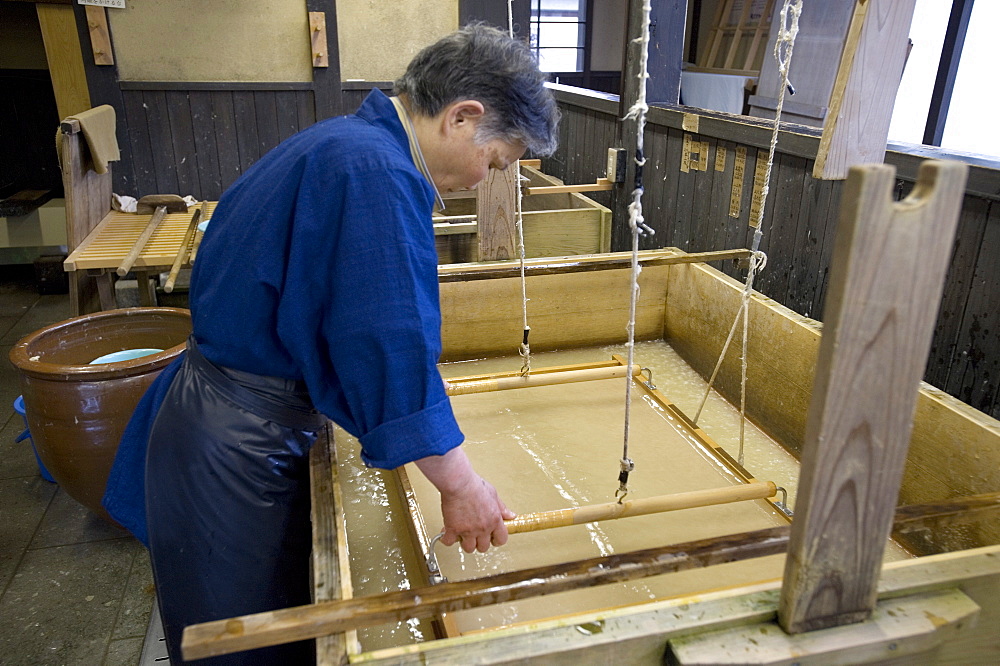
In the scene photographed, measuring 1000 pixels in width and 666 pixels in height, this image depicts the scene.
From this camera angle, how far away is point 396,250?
42.6 inches

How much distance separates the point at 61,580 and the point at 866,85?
10.0ft

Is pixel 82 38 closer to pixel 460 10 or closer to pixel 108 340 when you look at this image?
pixel 460 10

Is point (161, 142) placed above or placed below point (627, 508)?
above

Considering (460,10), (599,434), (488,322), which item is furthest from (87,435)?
(460,10)

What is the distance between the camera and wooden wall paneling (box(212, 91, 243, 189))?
500 centimetres

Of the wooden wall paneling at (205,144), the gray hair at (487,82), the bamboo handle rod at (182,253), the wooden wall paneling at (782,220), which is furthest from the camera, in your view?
the wooden wall paneling at (205,144)

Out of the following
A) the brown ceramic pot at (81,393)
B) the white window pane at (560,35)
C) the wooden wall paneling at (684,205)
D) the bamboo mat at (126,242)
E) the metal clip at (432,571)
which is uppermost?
the white window pane at (560,35)

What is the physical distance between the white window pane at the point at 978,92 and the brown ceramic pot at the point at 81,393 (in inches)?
225

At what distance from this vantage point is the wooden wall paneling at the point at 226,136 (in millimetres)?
4996

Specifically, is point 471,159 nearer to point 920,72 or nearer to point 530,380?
point 530,380

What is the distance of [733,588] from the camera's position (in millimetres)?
963

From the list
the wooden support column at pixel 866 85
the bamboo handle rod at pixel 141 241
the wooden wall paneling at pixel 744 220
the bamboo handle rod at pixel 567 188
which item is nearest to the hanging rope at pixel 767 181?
the wooden support column at pixel 866 85

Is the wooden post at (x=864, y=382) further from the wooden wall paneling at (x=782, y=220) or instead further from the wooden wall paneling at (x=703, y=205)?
the wooden wall paneling at (x=703, y=205)

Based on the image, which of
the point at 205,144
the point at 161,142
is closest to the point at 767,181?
the point at 205,144
